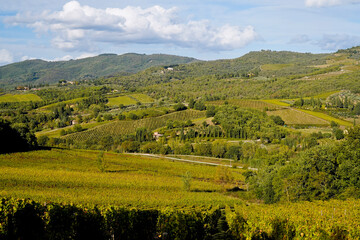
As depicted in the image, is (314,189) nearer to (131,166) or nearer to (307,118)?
(131,166)

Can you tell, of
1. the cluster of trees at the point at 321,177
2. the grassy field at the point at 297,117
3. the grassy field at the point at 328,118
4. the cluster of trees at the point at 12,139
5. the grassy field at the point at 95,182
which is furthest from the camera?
the grassy field at the point at 297,117

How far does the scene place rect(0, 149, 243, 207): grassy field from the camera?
46.5 m

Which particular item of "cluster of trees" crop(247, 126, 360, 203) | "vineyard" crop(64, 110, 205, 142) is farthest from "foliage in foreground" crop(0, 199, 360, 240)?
"vineyard" crop(64, 110, 205, 142)

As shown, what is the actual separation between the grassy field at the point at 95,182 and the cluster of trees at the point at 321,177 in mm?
8543

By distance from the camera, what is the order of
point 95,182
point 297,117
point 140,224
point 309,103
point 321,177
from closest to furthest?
A: point 140,224, point 321,177, point 95,182, point 297,117, point 309,103

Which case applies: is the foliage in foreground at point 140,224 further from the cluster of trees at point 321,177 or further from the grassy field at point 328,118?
the grassy field at point 328,118

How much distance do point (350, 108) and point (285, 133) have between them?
6366 centimetres

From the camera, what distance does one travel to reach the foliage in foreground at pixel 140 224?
23891mm

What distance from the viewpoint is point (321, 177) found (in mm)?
53188

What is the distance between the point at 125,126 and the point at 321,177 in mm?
129949

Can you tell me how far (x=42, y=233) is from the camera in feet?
80.8

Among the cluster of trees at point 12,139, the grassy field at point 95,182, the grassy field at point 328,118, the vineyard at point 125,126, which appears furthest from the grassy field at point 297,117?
the cluster of trees at point 12,139

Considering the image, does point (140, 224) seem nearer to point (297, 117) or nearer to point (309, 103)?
point (297, 117)

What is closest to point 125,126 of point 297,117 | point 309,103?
point 297,117
